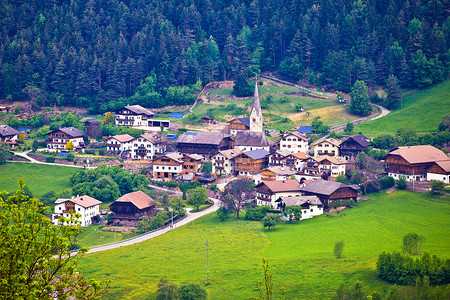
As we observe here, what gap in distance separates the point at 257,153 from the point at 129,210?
20.1 meters

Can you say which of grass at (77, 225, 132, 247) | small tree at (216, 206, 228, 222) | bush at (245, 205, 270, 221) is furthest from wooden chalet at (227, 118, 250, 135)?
grass at (77, 225, 132, 247)

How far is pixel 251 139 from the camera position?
74.6 meters

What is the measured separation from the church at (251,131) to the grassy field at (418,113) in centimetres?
1392

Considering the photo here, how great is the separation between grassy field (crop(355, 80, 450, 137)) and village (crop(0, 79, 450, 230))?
8.38m

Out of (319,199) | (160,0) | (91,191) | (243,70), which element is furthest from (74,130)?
(160,0)

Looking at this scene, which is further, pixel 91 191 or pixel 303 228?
pixel 91 191

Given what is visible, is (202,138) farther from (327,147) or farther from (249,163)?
(327,147)

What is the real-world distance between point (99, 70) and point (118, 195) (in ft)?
145

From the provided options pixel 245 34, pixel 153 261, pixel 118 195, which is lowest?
pixel 153 261

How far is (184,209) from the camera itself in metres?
58.2

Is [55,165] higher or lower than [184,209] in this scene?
higher

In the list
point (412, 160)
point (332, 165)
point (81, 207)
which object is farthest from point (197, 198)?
point (412, 160)

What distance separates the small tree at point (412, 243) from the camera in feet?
125

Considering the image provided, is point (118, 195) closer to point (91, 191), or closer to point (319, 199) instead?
point (91, 191)
